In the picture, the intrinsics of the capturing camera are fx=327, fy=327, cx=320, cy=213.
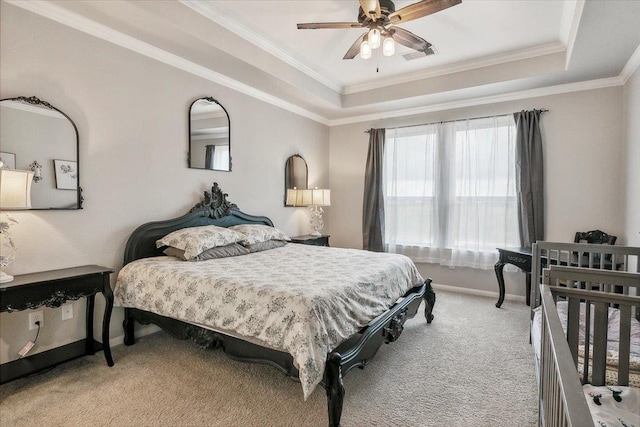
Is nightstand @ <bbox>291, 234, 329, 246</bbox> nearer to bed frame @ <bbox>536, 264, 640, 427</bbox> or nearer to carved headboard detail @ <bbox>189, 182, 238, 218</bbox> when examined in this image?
carved headboard detail @ <bbox>189, 182, 238, 218</bbox>

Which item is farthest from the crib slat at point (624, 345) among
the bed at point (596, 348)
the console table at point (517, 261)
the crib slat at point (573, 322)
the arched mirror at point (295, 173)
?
the arched mirror at point (295, 173)

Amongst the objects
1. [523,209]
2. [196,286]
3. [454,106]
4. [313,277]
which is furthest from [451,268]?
[196,286]

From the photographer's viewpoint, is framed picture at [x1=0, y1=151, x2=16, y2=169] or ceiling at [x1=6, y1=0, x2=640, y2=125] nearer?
framed picture at [x1=0, y1=151, x2=16, y2=169]

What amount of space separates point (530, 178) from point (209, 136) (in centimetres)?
386

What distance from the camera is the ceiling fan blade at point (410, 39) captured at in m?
2.60

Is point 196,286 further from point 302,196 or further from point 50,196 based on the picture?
point 302,196

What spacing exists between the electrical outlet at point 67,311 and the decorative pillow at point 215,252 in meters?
0.80

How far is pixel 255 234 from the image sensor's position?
3609 millimetres

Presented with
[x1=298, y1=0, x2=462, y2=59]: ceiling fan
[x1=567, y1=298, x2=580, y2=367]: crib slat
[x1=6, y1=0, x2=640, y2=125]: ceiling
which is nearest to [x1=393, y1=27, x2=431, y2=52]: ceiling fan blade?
[x1=298, y1=0, x2=462, y2=59]: ceiling fan

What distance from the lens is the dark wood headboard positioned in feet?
9.61

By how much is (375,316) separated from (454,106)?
3530 mm

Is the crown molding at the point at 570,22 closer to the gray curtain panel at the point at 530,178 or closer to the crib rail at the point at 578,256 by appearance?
the gray curtain panel at the point at 530,178

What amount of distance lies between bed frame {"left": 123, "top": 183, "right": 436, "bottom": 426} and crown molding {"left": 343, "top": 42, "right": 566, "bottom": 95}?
2595 mm

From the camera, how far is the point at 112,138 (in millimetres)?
2854
